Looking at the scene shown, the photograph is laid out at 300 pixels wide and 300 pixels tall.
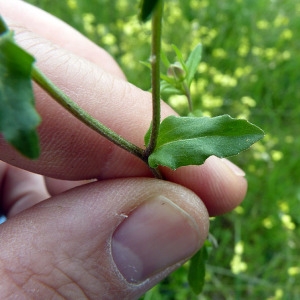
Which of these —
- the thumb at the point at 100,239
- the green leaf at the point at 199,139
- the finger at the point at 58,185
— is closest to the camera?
the green leaf at the point at 199,139

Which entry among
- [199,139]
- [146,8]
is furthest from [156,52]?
[199,139]

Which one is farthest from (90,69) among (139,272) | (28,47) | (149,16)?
(149,16)

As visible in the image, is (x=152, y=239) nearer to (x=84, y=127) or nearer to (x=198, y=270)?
(x=198, y=270)

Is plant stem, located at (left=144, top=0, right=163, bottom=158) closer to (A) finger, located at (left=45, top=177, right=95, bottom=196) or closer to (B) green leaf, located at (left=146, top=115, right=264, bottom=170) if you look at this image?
(B) green leaf, located at (left=146, top=115, right=264, bottom=170)

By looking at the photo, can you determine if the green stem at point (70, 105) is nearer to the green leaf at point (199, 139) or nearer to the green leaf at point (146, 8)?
the green leaf at point (199, 139)

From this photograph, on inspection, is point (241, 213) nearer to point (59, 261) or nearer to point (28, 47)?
point (59, 261)

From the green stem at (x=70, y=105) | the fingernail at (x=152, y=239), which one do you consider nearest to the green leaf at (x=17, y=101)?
the green stem at (x=70, y=105)
